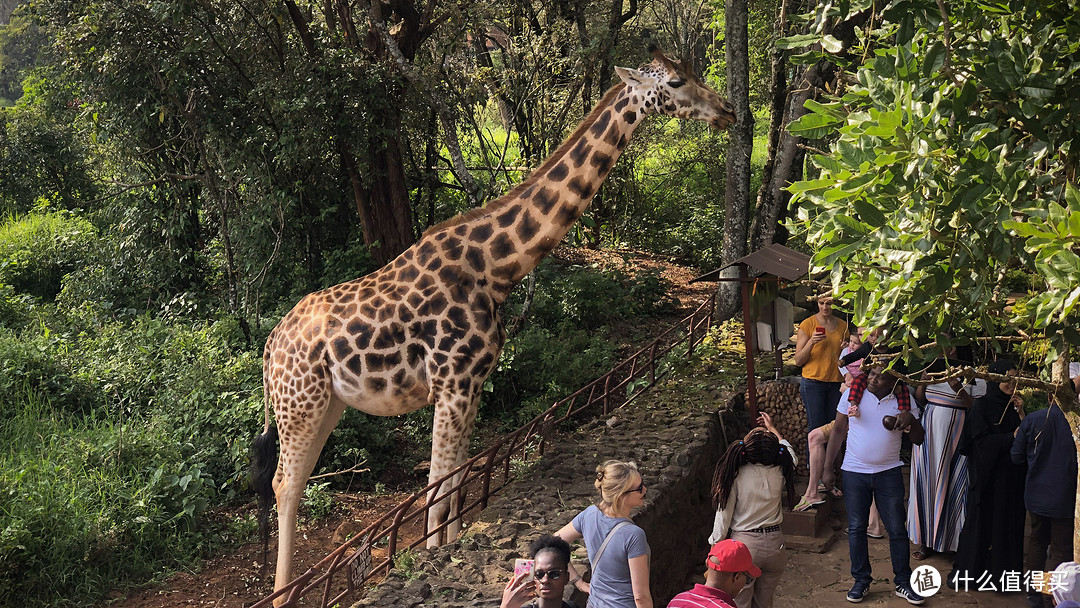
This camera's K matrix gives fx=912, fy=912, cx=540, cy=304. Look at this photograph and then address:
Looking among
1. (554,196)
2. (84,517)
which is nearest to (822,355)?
(554,196)

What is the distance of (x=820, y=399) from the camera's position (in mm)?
7977

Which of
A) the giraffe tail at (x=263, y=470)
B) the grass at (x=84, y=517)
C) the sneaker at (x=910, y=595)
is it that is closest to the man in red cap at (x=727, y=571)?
the sneaker at (x=910, y=595)

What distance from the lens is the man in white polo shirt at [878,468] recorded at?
610 cm

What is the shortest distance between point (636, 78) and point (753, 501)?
340cm

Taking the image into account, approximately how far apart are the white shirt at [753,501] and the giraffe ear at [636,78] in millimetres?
3156

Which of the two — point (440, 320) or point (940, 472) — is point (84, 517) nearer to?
point (440, 320)

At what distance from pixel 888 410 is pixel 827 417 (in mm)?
1941

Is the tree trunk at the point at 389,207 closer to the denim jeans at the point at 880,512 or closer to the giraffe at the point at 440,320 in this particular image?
the giraffe at the point at 440,320

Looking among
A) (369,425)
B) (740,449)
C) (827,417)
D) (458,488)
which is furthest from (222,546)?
(827,417)

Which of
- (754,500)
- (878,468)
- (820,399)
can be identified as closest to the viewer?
(754,500)

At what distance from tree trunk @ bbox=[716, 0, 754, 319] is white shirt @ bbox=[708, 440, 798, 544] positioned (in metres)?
6.03

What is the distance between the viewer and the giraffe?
22.4ft

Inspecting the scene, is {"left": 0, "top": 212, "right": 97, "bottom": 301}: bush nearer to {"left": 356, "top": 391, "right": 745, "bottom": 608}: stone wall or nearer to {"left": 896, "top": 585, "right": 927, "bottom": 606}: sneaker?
{"left": 356, "top": 391, "right": 745, "bottom": 608}: stone wall

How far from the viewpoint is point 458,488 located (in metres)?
6.43
